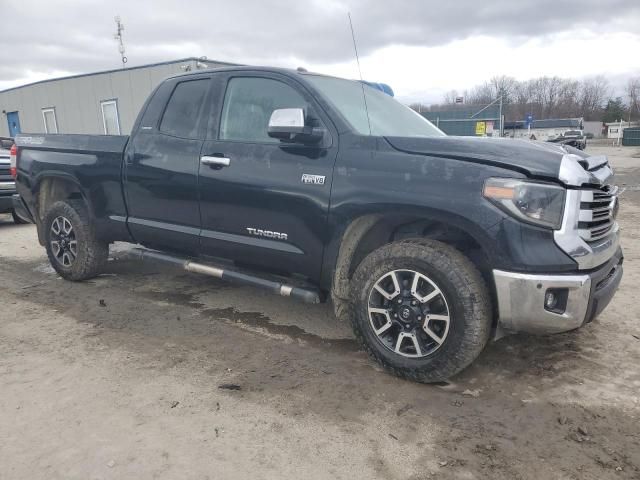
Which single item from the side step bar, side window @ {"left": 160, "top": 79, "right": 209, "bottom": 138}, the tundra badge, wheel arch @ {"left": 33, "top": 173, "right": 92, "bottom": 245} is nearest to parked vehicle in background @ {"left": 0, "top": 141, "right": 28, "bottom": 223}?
wheel arch @ {"left": 33, "top": 173, "right": 92, "bottom": 245}

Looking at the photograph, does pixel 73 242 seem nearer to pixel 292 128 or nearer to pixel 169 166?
pixel 169 166

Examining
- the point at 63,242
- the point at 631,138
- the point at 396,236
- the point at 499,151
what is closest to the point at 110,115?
the point at 63,242

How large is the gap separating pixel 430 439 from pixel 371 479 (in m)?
0.44

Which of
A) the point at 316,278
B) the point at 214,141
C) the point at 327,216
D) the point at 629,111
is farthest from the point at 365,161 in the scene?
the point at 629,111

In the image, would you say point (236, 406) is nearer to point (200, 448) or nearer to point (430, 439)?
point (200, 448)

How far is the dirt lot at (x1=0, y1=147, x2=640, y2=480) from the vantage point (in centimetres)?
237

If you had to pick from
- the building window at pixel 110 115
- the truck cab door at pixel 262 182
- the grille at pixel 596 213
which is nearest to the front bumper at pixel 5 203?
the truck cab door at pixel 262 182

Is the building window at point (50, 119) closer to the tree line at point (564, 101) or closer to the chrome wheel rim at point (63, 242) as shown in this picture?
the chrome wheel rim at point (63, 242)

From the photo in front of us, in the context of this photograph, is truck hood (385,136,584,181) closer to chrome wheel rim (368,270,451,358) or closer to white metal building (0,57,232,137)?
chrome wheel rim (368,270,451,358)

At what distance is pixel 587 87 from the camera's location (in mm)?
102125

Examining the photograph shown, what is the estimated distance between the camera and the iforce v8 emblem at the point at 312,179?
334cm

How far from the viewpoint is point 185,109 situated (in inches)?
167

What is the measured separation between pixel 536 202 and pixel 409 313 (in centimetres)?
96

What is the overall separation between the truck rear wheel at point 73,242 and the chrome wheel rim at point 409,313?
125 inches
